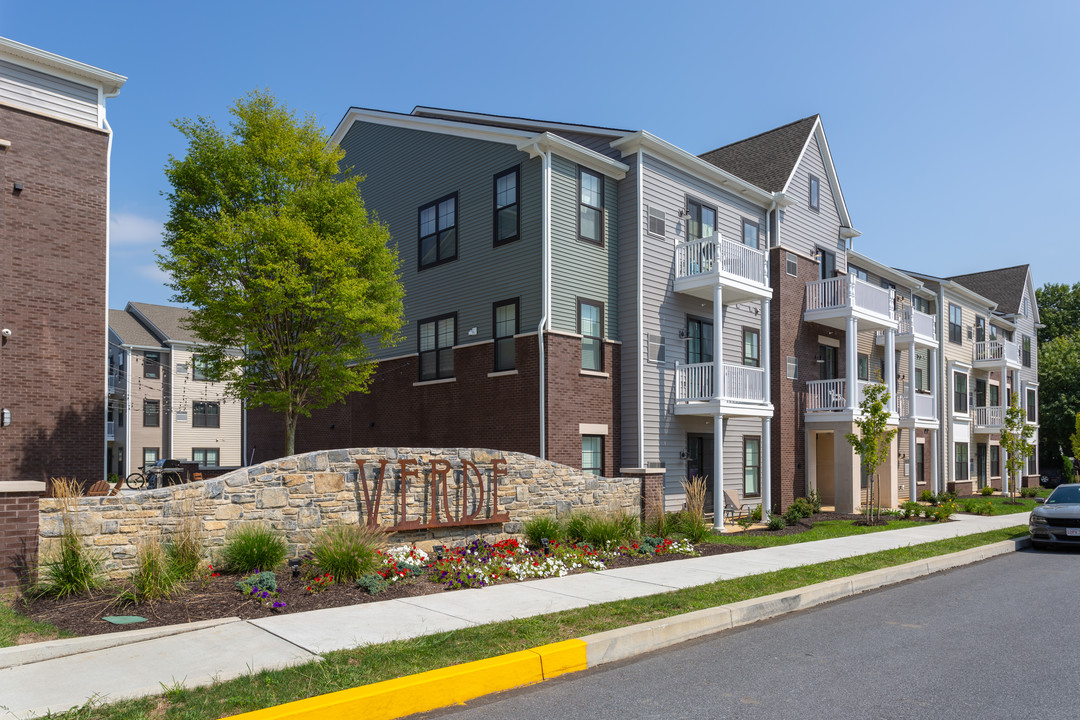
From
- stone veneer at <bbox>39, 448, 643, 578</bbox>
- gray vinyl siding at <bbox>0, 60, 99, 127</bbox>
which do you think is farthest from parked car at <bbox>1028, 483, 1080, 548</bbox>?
gray vinyl siding at <bbox>0, 60, 99, 127</bbox>

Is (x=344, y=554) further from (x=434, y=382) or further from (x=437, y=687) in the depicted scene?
(x=434, y=382)

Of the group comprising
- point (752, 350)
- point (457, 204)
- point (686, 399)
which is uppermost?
point (457, 204)

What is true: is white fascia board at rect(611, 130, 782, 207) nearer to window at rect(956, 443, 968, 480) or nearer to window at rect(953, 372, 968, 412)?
window at rect(953, 372, 968, 412)

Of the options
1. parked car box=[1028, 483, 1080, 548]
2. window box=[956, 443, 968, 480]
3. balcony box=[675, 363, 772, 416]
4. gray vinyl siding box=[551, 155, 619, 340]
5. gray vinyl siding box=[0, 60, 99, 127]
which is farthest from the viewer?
window box=[956, 443, 968, 480]

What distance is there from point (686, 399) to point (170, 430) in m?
34.8

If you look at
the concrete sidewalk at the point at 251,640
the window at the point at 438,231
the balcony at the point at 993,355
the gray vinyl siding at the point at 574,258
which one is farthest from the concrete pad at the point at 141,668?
the balcony at the point at 993,355

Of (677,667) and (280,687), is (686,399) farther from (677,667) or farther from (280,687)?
(280,687)

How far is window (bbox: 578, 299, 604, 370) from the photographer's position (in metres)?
19.1

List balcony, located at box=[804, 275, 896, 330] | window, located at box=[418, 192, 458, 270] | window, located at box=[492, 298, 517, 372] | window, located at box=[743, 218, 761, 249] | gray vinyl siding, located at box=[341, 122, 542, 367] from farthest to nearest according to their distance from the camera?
1. balcony, located at box=[804, 275, 896, 330]
2. window, located at box=[743, 218, 761, 249]
3. window, located at box=[418, 192, 458, 270]
4. window, located at box=[492, 298, 517, 372]
5. gray vinyl siding, located at box=[341, 122, 542, 367]

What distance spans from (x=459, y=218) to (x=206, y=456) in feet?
102

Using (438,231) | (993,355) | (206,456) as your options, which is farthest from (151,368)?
(993,355)

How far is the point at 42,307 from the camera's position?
592 inches

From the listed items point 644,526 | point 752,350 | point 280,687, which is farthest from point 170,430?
point 280,687

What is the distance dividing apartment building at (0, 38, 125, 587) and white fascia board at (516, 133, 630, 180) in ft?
28.8
